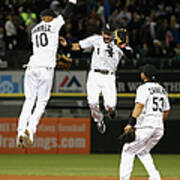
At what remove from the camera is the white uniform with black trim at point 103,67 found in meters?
15.0

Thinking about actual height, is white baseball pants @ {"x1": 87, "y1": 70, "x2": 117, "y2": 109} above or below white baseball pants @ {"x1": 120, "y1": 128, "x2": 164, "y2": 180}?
above

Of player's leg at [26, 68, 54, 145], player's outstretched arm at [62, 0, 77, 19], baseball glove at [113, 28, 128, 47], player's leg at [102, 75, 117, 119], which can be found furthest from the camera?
player's leg at [102, 75, 117, 119]

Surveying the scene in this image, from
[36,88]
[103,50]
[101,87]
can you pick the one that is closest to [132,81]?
[101,87]

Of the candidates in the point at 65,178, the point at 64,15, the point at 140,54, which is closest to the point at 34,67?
the point at 64,15

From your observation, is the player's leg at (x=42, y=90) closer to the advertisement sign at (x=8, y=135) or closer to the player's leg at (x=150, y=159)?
the player's leg at (x=150, y=159)

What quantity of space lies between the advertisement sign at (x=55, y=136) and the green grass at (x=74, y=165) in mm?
280

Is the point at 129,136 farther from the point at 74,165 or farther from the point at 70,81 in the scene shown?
the point at 70,81

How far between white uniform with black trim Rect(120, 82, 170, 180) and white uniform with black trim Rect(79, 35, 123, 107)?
3.89 meters

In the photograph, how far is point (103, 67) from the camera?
1523 centimetres

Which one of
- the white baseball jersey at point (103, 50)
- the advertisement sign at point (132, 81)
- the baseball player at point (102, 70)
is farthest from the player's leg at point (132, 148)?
the advertisement sign at point (132, 81)

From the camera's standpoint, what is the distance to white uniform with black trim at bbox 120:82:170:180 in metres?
11.1

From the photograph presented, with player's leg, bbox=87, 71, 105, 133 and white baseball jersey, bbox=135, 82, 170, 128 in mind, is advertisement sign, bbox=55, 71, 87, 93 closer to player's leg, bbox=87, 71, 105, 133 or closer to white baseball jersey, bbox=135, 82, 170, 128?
player's leg, bbox=87, 71, 105, 133

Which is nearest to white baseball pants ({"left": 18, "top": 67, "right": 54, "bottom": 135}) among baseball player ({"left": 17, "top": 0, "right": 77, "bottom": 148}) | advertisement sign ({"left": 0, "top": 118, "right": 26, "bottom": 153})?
baseball player ({"left": 17, "top": 0, "right": 77, "bottom": 148})

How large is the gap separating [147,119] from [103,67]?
428 centimetres
